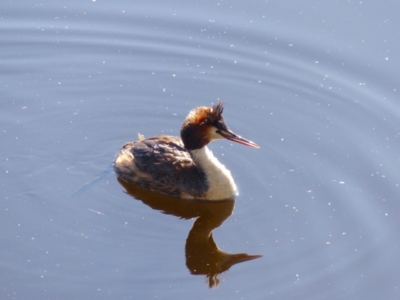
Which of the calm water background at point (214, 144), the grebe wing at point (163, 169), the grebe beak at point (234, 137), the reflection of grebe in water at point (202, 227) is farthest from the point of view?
the grebe wing at point (163, 169)

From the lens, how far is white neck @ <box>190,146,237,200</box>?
9453mm

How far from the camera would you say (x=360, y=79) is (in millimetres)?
11211

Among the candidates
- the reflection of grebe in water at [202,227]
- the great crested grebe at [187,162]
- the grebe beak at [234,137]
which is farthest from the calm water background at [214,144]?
the grebe beak at [234,137]

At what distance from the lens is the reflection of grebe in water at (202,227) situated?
336 inches

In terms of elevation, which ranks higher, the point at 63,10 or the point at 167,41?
the point at 63,10

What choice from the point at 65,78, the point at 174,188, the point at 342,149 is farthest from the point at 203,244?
the point at 65,78

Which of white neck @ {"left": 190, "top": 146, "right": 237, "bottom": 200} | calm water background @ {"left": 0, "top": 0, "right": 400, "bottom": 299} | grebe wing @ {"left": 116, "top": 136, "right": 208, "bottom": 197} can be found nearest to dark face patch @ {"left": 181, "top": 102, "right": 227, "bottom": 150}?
white neck @ {"left": 190, "top": 146, "right": 237, "bottom": 200}

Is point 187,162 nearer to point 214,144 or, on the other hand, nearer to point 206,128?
point 206,128

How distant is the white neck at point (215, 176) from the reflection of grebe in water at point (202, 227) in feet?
0.32

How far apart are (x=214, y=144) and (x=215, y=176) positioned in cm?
107

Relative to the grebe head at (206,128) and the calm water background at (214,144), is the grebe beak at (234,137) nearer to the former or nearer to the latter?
the grebe head at (206,128)

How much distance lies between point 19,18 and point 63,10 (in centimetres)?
64

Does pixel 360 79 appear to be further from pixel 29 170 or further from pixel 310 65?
pixel 29 170

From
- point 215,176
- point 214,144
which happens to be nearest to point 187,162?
point 215,176
